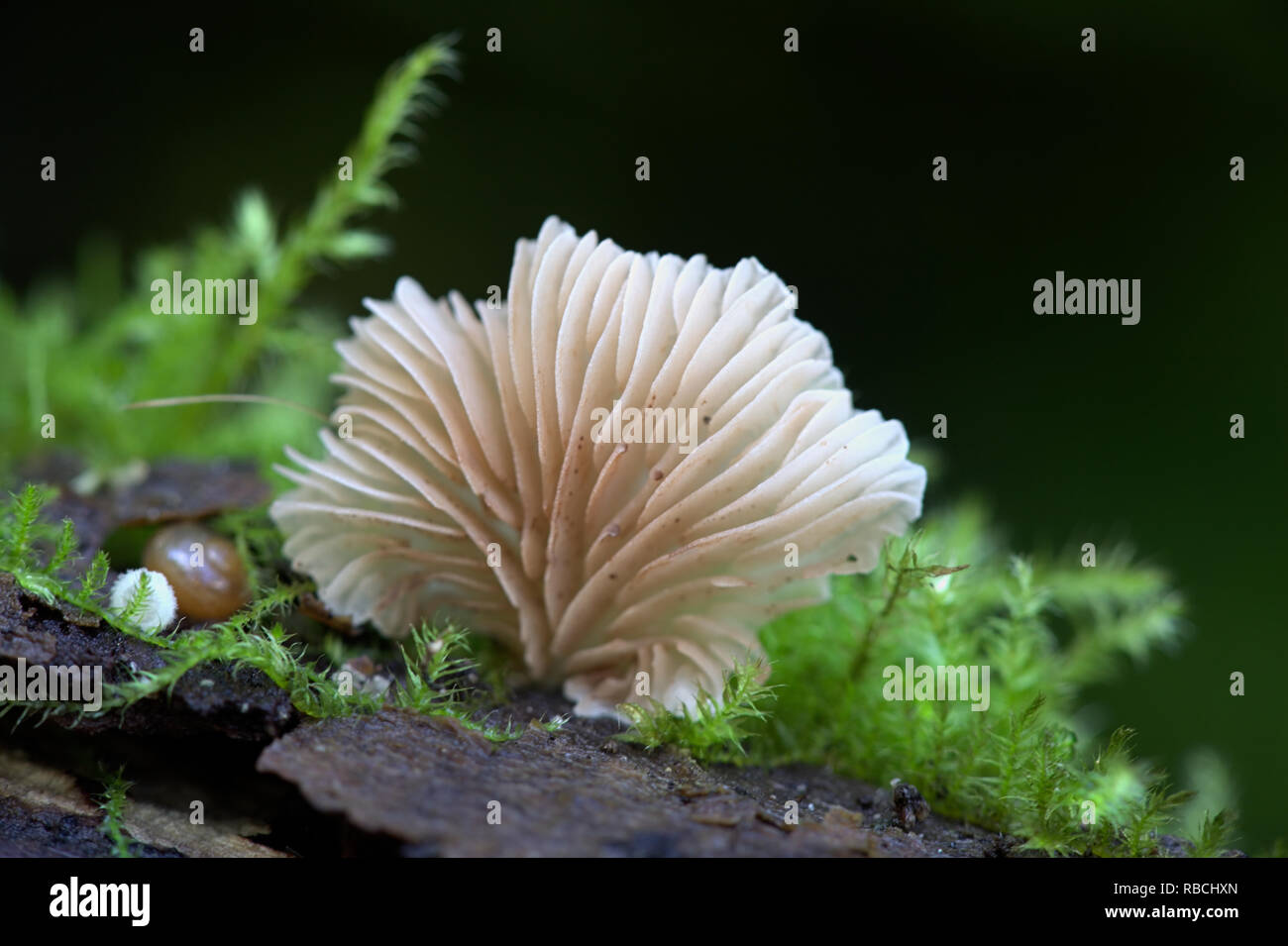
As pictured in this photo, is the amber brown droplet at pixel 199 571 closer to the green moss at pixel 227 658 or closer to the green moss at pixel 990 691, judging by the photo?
the green moss at pixel 227 658

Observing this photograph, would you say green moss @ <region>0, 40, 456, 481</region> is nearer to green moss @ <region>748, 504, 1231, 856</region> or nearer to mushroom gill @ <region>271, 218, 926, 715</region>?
mushroom gill @ <region>271, 218, 926, 715</region>

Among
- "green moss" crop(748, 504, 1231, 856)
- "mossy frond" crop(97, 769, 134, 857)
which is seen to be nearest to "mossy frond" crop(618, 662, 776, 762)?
"green moss" crop(748, 504, 1231, 856)

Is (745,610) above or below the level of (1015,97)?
below

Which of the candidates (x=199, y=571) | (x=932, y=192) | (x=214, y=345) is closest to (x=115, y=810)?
(x=199, y=571)

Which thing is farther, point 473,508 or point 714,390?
point 473,508

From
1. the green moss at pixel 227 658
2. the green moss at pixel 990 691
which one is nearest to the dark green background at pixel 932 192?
the green moss at pixel 990 691
